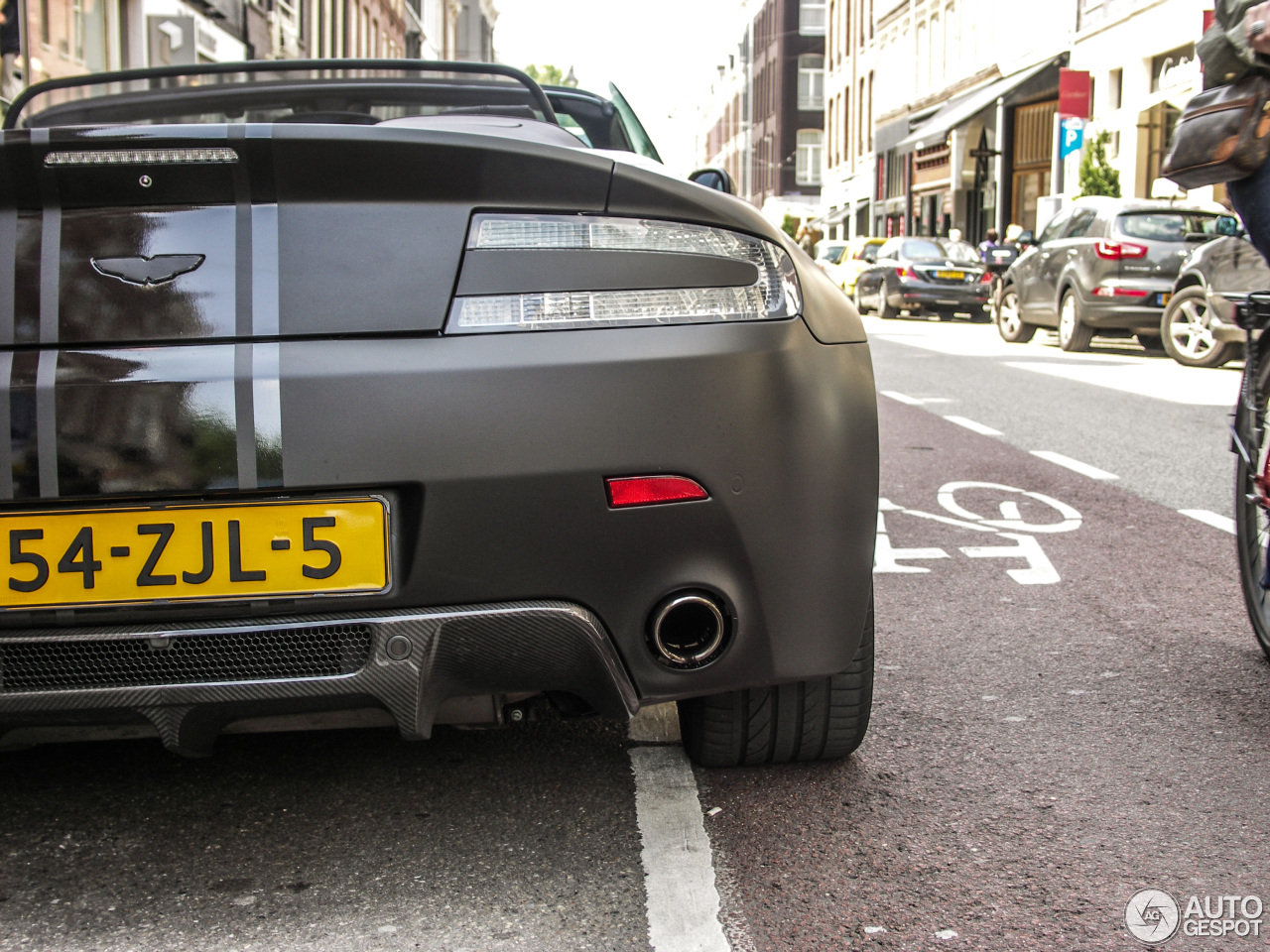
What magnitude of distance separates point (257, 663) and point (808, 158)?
269 feet

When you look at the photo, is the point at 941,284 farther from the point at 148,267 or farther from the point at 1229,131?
the point at 148,267

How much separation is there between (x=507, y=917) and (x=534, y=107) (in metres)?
1.98

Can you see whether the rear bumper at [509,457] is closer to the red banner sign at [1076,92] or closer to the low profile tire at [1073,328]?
the low profile tire at [1073,328]

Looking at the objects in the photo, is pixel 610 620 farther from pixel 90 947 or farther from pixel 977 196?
pixel 977 196

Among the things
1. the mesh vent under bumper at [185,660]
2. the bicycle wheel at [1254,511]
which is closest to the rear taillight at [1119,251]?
the bicycle wheel at [1254,511]

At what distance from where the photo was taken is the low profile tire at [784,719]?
2.68 meters

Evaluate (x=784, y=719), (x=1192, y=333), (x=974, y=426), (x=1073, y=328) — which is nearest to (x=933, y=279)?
(x=1073, y=328)

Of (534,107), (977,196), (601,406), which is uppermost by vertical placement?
(977,196)

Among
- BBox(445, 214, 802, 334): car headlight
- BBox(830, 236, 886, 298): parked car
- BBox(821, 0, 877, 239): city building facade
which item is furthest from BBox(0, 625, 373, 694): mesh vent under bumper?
BBox(821, 0, 877, 239): city building facade

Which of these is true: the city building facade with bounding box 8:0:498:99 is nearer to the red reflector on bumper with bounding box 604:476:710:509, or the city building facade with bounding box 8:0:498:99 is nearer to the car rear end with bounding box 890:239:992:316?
the red reflector on bumper with bounding box 604:476:710:509

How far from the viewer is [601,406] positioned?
2.23 meters

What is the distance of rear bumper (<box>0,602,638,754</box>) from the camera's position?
2.20m

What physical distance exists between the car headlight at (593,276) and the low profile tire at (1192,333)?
1231cm

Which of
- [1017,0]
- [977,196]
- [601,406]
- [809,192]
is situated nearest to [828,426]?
[601,406]
